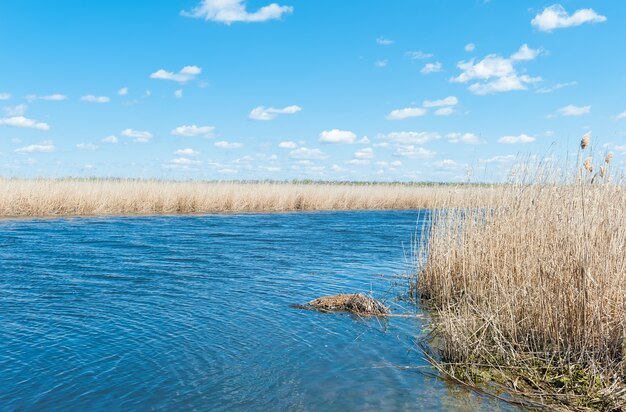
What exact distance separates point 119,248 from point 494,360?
10.1 meters

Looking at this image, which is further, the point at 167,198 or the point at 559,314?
the point at 167,198

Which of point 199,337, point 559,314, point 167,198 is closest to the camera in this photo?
point 559,314

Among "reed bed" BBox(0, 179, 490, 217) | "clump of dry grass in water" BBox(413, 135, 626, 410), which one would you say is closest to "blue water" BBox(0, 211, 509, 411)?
"clump of dry grass in water" BBox(413, 135, 626, 410)

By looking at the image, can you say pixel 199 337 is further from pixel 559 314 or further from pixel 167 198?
pixel 167 198

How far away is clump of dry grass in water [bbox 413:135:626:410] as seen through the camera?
4.21 metres

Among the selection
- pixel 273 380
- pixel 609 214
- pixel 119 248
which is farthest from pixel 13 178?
pixel 609 214

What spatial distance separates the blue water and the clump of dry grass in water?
520 mm

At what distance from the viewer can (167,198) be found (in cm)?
2422

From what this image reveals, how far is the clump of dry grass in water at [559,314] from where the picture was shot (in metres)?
4.21

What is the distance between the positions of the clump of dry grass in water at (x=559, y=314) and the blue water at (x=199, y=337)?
1.71 feet

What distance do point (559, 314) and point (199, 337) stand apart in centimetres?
370

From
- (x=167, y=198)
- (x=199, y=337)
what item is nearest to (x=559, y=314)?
(x=199, y=337)

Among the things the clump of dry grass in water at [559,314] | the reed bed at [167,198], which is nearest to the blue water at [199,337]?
the clump of dry grass in water at [559,314]

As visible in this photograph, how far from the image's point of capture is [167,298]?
7465 mm
